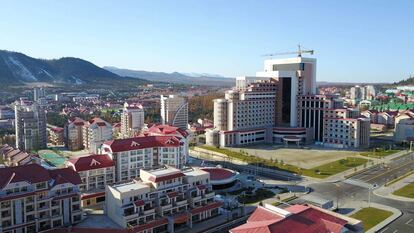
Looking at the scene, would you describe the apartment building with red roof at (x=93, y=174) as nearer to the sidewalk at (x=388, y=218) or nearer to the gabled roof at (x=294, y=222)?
the gabled roof at (x=294, y=222)

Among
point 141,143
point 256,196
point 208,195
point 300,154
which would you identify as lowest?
point 256,196

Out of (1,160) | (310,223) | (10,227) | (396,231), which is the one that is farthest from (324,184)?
(1,160)

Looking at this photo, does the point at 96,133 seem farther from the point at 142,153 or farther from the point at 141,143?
the point at 142,153

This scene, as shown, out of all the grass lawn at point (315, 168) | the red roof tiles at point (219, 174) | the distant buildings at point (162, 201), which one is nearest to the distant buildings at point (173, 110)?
the grass lawn at point (315, 168)

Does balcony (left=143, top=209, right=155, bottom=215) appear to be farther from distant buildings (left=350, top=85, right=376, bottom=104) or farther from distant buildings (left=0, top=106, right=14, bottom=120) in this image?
distant buildings (left=350, top=85, right=376, bottom=104)

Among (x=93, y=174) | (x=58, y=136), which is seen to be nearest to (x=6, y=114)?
(x=58, y=136)

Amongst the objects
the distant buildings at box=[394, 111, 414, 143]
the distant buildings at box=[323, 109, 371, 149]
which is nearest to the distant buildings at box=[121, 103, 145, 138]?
the distant buildings at box=[323, 109, 371, 149]
